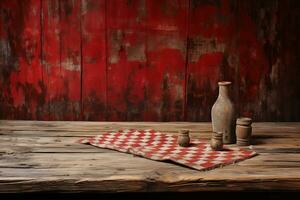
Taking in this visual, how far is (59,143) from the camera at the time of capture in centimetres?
265

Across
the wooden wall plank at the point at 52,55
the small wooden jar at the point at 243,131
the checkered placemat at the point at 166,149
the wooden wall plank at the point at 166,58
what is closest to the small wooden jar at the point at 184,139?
the checkered placemat at the point at 166,149

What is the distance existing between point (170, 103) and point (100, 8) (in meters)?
0.77

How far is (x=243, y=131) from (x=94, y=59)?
116cm

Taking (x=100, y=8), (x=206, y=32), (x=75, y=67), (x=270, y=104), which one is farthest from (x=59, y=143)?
(x=270, y=104)

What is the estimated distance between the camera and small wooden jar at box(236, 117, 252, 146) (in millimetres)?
2537

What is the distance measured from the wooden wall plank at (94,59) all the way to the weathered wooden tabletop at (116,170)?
0.53 m

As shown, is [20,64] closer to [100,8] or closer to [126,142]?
[100,8]

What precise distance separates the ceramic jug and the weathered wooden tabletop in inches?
7.2

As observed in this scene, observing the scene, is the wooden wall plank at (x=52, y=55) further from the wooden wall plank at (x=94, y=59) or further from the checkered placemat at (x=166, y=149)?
the checkered placemat at (x=166, y=149)

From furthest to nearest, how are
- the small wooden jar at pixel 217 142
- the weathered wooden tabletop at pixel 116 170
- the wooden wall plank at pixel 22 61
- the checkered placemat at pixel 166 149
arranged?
the wooden wall plank at pixel 22 61
the small wooden jar at pixel 217 142
the checkered placemat at pixel 166 149
the weathered wooden tabletop at pixel 116 170

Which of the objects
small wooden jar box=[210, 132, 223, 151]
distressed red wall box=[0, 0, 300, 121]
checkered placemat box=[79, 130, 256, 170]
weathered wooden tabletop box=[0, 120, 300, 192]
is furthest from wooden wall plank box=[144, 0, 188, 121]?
small wooden jar box=[210, 132, 223, 151]

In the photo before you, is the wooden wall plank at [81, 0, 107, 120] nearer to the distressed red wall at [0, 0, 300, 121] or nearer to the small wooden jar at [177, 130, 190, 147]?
the distressed red wall at [0, 0, 300, 121]

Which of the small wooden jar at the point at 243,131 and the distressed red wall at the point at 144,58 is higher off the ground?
the distressed red wall at the point at 144,58

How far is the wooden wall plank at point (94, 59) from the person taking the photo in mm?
3182
